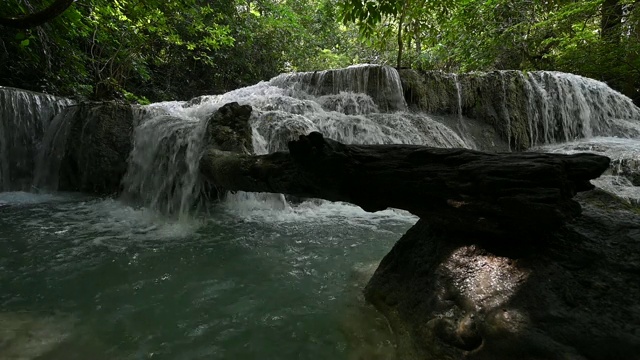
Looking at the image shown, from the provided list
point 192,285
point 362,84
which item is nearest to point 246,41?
point 362,84

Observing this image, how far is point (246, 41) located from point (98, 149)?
30.8ft

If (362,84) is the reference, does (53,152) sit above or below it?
below

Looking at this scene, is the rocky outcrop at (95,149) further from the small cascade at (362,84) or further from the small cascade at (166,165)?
the small cascade at (362,84)

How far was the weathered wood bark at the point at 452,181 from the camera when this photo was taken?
5.30 ft

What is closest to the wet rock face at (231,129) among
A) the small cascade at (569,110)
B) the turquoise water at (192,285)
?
the turquoise water at (192,285)

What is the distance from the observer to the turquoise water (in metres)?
1.94

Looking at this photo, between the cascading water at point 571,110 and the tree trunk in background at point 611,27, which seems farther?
the cascading water at point 571,110

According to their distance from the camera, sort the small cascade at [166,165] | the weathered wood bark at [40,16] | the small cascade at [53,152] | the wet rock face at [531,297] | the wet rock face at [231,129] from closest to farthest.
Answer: the wet rock face at [531,297] < the weathered wood bark at [40,16] < the wet rock face at [231,129] < the small cascade at [166,165] < the small cascade at [53,152]

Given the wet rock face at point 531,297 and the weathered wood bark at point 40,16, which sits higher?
the weathered wood bark at point 40,16

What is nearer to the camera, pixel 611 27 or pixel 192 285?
pixel 192 285

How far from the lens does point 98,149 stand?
617 centimetres

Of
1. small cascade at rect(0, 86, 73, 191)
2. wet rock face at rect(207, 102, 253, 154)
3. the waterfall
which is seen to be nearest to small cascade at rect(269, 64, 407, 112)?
the waterfall

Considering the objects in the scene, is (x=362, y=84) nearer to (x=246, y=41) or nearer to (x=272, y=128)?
(x=272, y=128)

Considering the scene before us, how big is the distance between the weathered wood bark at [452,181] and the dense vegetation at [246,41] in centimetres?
166
